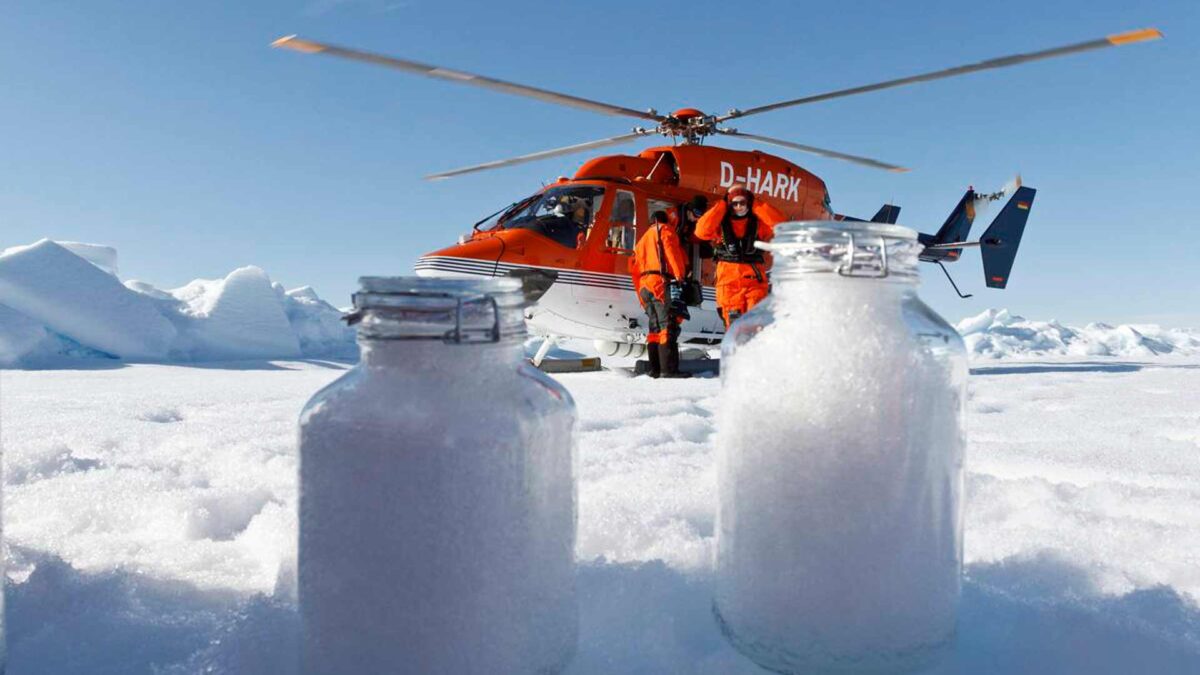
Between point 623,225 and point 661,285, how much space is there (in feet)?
2.47

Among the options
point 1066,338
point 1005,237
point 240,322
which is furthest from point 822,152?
point 1066,338

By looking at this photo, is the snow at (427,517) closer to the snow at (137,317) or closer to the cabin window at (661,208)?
the cabin window at (661,208)

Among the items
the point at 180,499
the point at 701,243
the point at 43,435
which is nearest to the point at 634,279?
the point at 701,243

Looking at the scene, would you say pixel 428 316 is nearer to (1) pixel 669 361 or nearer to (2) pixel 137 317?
(1) pixel 669 361

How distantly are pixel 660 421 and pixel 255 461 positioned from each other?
4.20ft

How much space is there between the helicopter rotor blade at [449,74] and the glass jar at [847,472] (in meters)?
2.93

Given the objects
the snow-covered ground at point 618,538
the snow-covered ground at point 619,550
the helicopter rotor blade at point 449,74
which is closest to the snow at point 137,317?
the helicopter rotor blade at point 449,74

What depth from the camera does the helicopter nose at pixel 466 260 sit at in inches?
199

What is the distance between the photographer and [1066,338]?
1745 cm

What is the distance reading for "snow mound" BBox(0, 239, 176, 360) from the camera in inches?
322

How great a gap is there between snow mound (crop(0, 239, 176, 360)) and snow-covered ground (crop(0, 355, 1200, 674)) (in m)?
6.64

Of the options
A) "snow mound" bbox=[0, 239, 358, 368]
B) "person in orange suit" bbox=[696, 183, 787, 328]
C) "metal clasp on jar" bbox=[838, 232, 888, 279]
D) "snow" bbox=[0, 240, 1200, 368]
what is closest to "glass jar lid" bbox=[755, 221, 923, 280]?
"metal clasp on jar" bbox=[838, 232, 888, 279]

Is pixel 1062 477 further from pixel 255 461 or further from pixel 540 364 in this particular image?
pixel 540 364

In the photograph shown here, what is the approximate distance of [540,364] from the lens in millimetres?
5754
